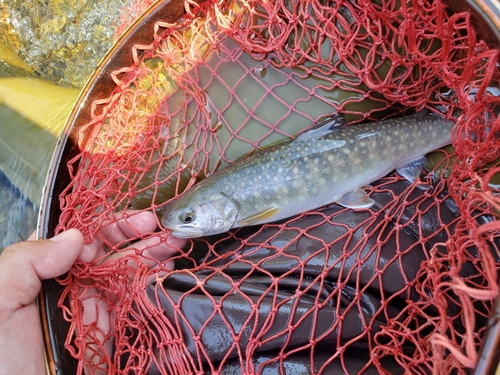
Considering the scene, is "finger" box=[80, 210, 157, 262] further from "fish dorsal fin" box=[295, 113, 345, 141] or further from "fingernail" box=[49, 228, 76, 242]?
"fish dorsal fin" box=[295, 113, 345, 141]

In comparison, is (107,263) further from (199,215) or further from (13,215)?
(13,215)

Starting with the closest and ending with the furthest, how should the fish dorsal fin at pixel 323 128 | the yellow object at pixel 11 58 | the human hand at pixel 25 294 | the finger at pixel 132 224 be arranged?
the human hand at pixel 25 294
the fish dorsal fin at pixel 323 128
the finger at pixel 132 224
the yellow object at pixel 11 58

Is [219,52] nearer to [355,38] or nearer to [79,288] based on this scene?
[355,38]

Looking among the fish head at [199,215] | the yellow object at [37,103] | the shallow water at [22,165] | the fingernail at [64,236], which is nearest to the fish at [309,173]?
the fish head at [199,215]

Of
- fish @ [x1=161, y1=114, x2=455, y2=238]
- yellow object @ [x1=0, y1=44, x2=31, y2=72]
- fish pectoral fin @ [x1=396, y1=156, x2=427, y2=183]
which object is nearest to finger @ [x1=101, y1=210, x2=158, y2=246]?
fish @ [x1=161, y1=114, x2=455, y2=238]

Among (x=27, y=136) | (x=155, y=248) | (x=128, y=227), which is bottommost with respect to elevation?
(x=155, y=248)

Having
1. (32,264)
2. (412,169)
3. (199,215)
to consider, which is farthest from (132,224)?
(412,169)

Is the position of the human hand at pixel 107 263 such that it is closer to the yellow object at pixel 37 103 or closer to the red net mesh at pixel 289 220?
the red net mesh at pixel 289 220
